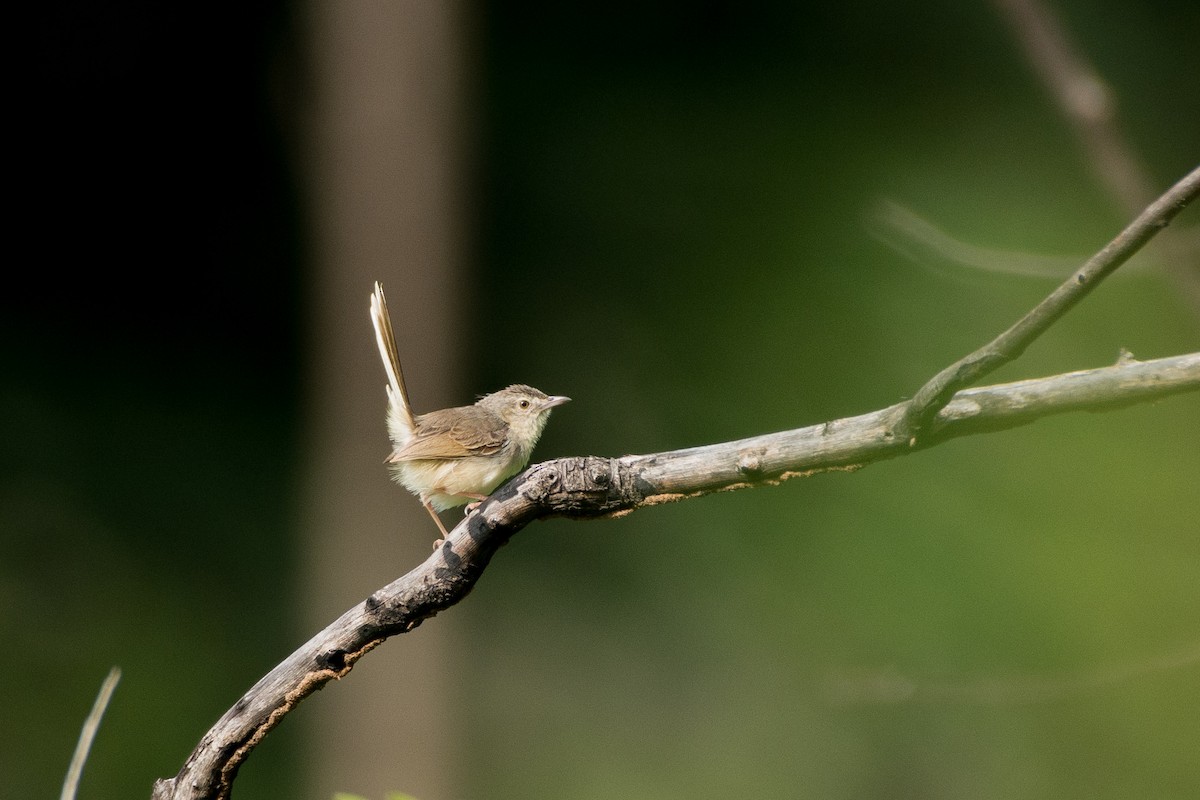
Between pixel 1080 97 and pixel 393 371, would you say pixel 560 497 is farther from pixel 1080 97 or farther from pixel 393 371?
pixel 393 371

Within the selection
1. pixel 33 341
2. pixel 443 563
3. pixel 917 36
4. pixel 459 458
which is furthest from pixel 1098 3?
pixel 33 341

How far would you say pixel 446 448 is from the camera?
2.77m

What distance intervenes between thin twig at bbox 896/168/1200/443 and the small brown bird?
1500 millimetres

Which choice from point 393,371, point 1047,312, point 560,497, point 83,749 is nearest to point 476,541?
point 560,497

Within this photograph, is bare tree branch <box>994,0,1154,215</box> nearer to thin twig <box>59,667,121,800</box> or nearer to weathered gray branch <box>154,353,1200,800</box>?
weathered gray branch <box>154,353,1200,800</box>

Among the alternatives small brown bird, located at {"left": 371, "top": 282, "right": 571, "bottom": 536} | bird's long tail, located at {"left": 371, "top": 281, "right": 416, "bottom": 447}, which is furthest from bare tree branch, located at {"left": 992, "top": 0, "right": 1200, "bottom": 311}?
small brown bird, located at {"left": 371, "top": 282, "right": 571, "bottom": 536}

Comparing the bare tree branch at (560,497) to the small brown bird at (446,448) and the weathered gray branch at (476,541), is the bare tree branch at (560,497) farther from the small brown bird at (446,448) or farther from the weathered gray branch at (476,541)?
the small brown bird at (446,448)

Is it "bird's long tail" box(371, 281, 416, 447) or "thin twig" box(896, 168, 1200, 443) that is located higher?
"bird's long tail" box(371, 281, 416, 447)

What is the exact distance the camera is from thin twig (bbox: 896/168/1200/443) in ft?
3.55

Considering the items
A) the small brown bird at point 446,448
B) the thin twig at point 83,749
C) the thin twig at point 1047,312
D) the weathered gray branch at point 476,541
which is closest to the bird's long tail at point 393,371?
the small brown bird at point 446,448

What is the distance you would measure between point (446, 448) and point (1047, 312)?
186 cm

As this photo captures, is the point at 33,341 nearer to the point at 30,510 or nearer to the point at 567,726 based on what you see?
the point at 30,510

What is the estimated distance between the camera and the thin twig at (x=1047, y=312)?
108cm

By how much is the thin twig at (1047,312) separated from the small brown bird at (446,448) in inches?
59.1
